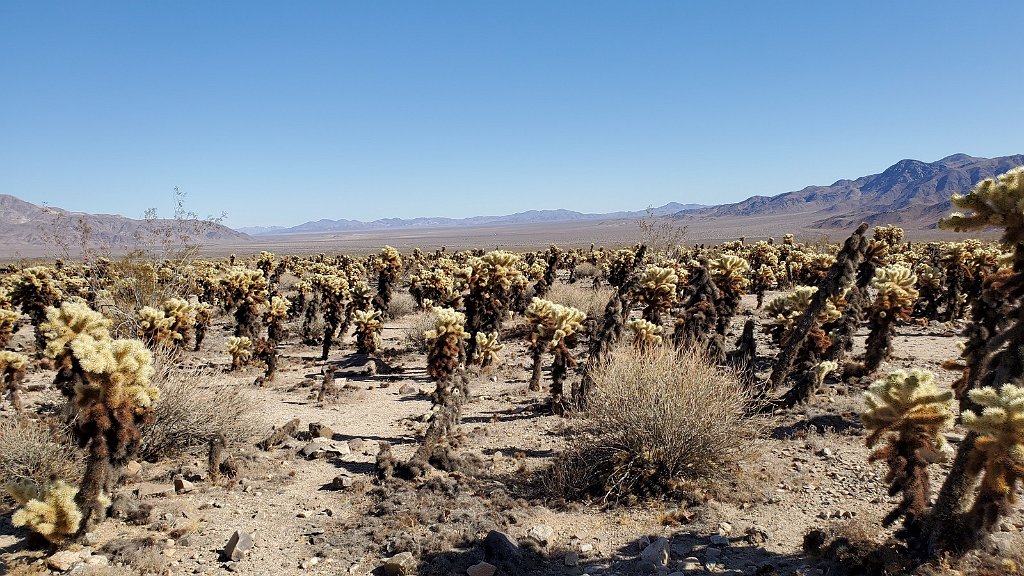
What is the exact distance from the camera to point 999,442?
10.8 ft

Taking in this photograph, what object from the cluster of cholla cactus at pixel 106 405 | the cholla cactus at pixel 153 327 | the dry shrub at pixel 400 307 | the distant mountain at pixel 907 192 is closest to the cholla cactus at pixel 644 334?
the cluster of cholla cactus at pixel 106 405

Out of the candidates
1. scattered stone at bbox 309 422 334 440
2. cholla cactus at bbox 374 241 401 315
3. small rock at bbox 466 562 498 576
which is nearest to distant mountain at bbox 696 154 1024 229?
cholla cactus at bbox 374 241 401 315

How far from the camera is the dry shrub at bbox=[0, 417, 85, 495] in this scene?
19.5 feet

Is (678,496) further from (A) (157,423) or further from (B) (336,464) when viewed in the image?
(A) (157,423)

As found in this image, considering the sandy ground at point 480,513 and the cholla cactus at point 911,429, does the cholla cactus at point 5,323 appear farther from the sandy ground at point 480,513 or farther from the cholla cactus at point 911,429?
the cholla cactus at point 911,429

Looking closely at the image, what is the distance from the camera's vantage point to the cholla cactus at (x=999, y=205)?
3.86 m

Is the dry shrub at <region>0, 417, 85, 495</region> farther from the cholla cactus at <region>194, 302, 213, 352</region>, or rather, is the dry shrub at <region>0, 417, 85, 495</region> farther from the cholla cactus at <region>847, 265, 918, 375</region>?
the cholla cactus at <region>847, 265, 918, 375</region>

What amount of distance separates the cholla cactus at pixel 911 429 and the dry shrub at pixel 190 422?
25.3 ft

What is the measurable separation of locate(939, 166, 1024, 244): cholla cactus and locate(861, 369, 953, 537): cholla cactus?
121cm

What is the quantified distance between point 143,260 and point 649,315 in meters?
13.0

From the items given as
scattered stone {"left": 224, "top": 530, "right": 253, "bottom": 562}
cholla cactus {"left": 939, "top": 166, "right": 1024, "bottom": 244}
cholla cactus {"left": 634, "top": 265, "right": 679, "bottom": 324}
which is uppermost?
cholla cactus {"left": 939, "top": 166, "right": 1024, "bottom": 244}

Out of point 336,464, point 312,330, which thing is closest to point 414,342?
point 312,330

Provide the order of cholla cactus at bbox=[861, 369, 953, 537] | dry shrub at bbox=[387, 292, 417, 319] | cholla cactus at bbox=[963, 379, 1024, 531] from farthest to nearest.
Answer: dry shrub at bbox=[387, 292, 417, 319], cholla cactus at bbox=[861, 369, 953, 537], cholla cactus at bbox=[963, 379, 1024, 531]

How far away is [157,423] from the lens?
750 centimetres
